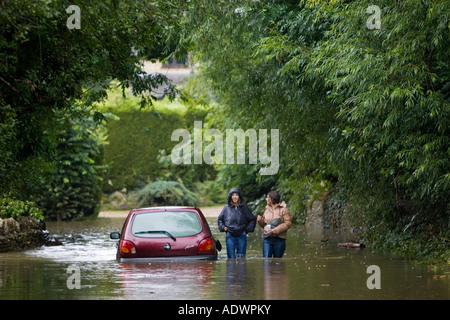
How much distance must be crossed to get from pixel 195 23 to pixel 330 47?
4886mm

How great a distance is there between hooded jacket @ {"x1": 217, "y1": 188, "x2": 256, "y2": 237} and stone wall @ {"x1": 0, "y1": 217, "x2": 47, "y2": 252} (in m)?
6.24

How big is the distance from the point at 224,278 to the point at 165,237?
2.66m

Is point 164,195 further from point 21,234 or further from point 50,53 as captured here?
point 50,53

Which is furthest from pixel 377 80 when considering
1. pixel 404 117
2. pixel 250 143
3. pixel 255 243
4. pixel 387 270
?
pixel 250 143

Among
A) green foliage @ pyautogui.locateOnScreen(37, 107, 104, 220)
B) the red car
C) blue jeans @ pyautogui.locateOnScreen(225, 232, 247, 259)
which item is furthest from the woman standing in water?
green foliage @ pyautogui.locateOnScreen(37, 107, 104, 220)

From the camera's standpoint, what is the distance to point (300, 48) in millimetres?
17875

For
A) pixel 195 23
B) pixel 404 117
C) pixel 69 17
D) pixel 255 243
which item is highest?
pixel 195 23

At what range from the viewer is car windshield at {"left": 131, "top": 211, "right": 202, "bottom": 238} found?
1498 centimetres

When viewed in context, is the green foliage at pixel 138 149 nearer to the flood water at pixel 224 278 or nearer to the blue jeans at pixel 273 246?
the flood water at pixel 224 278

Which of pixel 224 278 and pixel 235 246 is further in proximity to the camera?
pixel 235 246

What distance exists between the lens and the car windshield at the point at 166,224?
15.0 m

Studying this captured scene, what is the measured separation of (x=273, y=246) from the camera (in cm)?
1612

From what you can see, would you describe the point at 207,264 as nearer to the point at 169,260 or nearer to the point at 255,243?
the point at 169,260

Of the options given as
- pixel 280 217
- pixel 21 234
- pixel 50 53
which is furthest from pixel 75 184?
pixel 50 53
